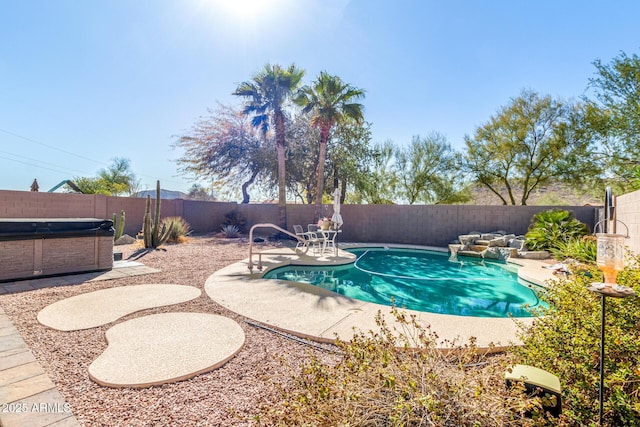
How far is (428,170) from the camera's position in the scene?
16.4 m

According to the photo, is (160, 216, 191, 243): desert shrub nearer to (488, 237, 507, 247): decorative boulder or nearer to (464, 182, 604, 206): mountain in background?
(488, 237, 507, 247): decorative boulder

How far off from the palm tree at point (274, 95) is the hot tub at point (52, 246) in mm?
8188

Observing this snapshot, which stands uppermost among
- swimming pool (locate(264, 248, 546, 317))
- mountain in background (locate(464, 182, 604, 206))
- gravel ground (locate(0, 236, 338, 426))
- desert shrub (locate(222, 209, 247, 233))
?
mountain in background (locate(464, 182, 604, 206))

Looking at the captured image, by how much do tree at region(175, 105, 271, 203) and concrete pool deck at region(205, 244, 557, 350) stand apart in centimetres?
1197

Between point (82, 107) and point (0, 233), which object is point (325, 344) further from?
point (82, 107)

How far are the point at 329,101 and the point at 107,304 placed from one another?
10.8 metres

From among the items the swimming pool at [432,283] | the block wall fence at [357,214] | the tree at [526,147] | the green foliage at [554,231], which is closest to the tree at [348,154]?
the block wall fence at [357,214]

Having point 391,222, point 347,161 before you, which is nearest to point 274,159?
point 347,161

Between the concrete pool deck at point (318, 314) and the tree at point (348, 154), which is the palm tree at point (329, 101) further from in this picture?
the concrete pool deck at point (318, 314)

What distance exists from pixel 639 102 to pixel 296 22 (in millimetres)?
12082

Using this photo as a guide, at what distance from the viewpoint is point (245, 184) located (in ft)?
58.3

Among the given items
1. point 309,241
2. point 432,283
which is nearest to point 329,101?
point 309,241

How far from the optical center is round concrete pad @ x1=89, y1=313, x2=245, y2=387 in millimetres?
2379

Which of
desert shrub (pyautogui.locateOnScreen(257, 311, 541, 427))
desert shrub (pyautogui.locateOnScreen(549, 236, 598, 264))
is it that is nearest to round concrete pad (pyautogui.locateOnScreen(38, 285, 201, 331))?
desert shrub (pyautogui.locateOnScreen(257, 311, 541, 427))
